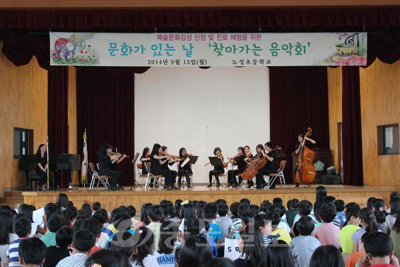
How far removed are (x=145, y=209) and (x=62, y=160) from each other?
294 inches

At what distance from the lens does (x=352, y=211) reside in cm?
533

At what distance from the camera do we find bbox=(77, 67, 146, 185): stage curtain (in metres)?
17.0

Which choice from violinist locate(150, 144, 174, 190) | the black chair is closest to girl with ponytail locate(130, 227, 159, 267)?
violinist locate(150, 144, 174, 190)

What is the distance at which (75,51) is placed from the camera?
11117mm

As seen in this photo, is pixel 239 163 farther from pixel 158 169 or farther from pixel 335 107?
pixel 335 107

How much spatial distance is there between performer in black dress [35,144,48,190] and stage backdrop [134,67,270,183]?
4.54m

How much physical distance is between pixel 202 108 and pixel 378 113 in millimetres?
5580

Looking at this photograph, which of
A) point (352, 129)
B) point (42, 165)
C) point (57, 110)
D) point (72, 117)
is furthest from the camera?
point (72, 117)

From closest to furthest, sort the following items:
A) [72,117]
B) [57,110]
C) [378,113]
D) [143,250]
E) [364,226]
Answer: [143,250] → [364,226] → [378,113] → [57,110] → [72,117]

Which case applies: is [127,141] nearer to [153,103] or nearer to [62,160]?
[153,103]

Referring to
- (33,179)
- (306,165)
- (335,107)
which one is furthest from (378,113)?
(33,179)

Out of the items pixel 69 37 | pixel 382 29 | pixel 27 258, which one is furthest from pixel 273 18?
pixel 27 258

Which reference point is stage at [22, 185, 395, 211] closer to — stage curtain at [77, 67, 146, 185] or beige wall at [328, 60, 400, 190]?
beige wall at [328, 60, 400, 190]

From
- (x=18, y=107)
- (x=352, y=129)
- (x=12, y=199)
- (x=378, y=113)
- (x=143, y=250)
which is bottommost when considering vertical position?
(x=12, y=199)
